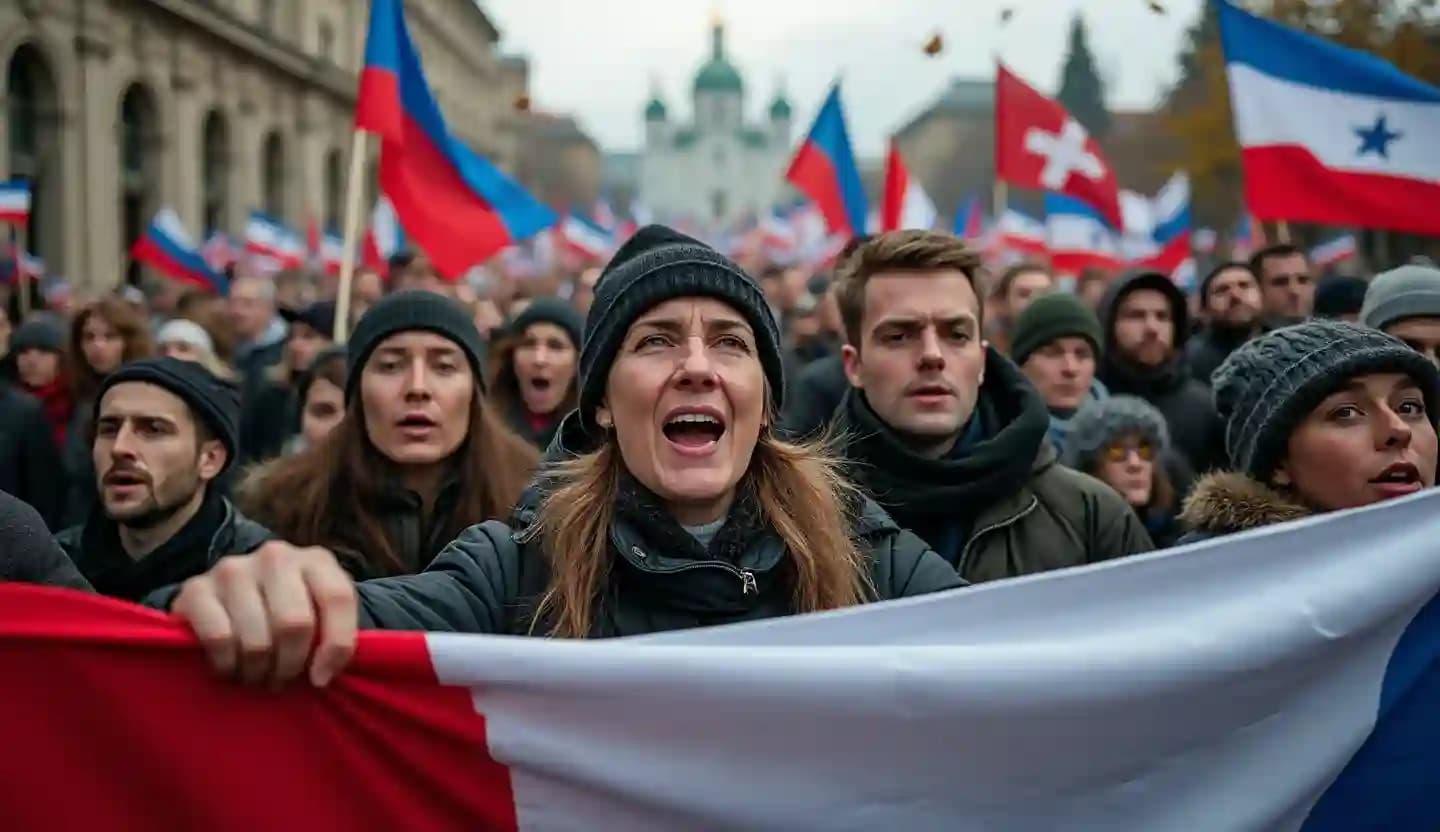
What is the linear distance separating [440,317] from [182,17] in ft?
102

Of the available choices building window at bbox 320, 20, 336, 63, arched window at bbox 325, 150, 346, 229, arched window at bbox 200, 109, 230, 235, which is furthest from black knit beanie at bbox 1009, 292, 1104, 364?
building window at bbox 320, 20, 336, 63

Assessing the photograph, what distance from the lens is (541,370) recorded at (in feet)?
19.7

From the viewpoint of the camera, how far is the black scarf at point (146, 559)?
382cm

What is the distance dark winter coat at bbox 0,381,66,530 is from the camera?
20.2 feet

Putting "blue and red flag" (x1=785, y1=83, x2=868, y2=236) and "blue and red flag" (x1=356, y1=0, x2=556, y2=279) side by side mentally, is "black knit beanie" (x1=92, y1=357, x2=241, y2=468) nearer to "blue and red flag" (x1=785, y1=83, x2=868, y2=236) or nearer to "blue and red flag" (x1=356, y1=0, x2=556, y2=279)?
"blue and red flag" (x1=356, y1=0, x2=556, y2=279)

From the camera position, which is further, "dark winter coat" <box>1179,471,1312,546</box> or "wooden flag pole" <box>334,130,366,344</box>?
"wooden flag pole" <box>334,130,366,344</box>

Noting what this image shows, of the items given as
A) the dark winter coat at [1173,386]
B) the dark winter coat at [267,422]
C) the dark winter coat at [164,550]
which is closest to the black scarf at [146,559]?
the dark winter coat at [164,550]

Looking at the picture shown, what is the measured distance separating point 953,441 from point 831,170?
26.8ft

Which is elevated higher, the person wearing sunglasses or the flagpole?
the flagpole

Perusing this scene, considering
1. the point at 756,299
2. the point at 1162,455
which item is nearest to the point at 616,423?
the point at 756,299

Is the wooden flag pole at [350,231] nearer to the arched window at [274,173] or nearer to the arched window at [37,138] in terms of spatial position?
the arched window at [37,138]

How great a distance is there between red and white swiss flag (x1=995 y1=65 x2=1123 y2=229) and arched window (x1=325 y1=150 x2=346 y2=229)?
36.8 meters

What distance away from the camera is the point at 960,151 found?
107 meters

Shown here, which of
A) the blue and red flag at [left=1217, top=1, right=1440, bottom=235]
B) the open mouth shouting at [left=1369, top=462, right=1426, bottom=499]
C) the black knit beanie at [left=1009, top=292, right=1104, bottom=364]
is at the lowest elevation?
the open mouth shouting at [left=1369, top=462, right=1426, bottom=499]
